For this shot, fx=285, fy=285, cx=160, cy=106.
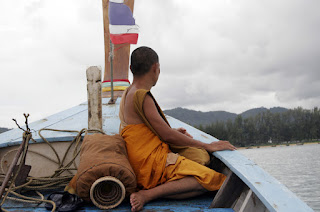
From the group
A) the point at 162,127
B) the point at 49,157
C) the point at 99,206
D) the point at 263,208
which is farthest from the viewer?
the point at 49,157

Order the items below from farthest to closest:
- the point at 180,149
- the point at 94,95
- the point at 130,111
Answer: the point at 94,95
the point at 180,149
the point at 130,111

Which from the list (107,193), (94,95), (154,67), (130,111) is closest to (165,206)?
(107,193)

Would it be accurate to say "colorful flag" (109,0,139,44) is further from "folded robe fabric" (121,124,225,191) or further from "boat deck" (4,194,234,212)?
"boat deck" (4,194,234,212)

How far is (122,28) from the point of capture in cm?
385

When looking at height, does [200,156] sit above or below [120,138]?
below

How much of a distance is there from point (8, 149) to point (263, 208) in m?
2.40

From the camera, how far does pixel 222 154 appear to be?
2.14 meters

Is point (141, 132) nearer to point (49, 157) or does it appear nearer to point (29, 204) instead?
point (29, 204)

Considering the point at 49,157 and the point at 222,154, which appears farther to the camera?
the point at 49,157

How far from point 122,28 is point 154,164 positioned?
239 centimetres

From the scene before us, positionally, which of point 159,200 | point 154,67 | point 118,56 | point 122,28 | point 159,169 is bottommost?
point 159,200

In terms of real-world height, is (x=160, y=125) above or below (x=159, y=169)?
above

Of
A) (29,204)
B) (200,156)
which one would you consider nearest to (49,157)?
(29,204)

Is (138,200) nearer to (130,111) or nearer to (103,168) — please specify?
(103,168)
